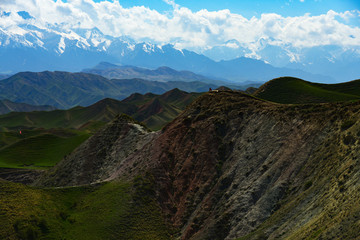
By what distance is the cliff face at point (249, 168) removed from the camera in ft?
98.3

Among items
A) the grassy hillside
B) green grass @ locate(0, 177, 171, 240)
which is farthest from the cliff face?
the grassy hillside

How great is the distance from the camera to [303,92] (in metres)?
87.8

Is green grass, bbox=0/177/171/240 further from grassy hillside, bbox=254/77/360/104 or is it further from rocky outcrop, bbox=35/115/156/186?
grassy hillside, bbox=254/77/360/104

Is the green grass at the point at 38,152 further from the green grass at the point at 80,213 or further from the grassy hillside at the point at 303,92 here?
the grassy hillside at the point at 303,92

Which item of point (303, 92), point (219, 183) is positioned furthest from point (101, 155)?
point (303, 92)

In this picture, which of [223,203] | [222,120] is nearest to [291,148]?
[223,203]

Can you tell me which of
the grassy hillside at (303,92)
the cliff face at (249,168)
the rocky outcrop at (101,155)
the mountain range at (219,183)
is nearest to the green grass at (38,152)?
the rocky outcrop at (101,155)

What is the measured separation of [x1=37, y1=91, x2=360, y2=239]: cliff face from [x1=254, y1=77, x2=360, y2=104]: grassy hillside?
2937 cm

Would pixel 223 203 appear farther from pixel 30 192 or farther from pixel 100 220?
pixel 30 192

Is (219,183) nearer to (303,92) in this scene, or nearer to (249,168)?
(249,168)

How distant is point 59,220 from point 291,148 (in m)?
33.7

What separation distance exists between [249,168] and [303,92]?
52207mm

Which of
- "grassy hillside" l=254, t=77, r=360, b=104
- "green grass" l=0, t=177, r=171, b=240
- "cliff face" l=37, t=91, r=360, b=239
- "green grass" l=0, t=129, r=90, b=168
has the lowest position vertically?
"green grass" l=0, t=129, r=90, b=168

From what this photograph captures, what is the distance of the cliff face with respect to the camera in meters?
30.0
